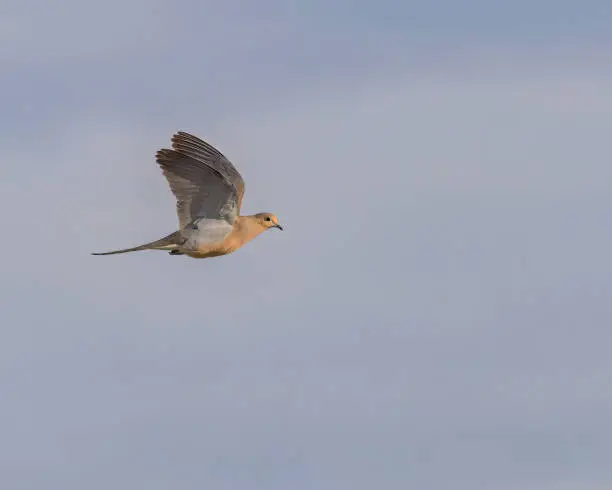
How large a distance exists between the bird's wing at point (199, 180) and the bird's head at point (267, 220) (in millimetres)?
819

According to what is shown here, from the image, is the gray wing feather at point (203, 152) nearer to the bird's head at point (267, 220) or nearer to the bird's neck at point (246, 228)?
the bird's neck at point (246, 228)

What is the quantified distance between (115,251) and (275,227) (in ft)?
12.7

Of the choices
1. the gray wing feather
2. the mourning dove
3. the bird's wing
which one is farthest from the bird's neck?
the gray wing feather

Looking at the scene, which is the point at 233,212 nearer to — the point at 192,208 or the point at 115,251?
the point at 192,208

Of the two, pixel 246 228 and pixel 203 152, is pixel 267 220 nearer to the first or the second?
pixel 246 228

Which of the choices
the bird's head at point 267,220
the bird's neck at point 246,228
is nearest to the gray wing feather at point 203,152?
the bird's neck at point 246,228

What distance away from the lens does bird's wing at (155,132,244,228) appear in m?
23.8

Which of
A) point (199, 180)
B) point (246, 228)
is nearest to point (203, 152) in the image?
point (199, 180)

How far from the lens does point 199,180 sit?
24344 mm

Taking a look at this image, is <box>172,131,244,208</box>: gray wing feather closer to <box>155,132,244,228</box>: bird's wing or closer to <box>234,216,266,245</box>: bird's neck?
<box>155,132,244,228</box>: bird's wing

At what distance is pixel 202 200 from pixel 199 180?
435 mm

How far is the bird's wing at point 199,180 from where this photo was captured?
23.8 metres

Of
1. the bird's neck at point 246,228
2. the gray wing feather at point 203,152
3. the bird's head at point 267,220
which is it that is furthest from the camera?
the bird's head at point 267,220

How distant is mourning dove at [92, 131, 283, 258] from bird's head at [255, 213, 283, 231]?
16.9 inches
